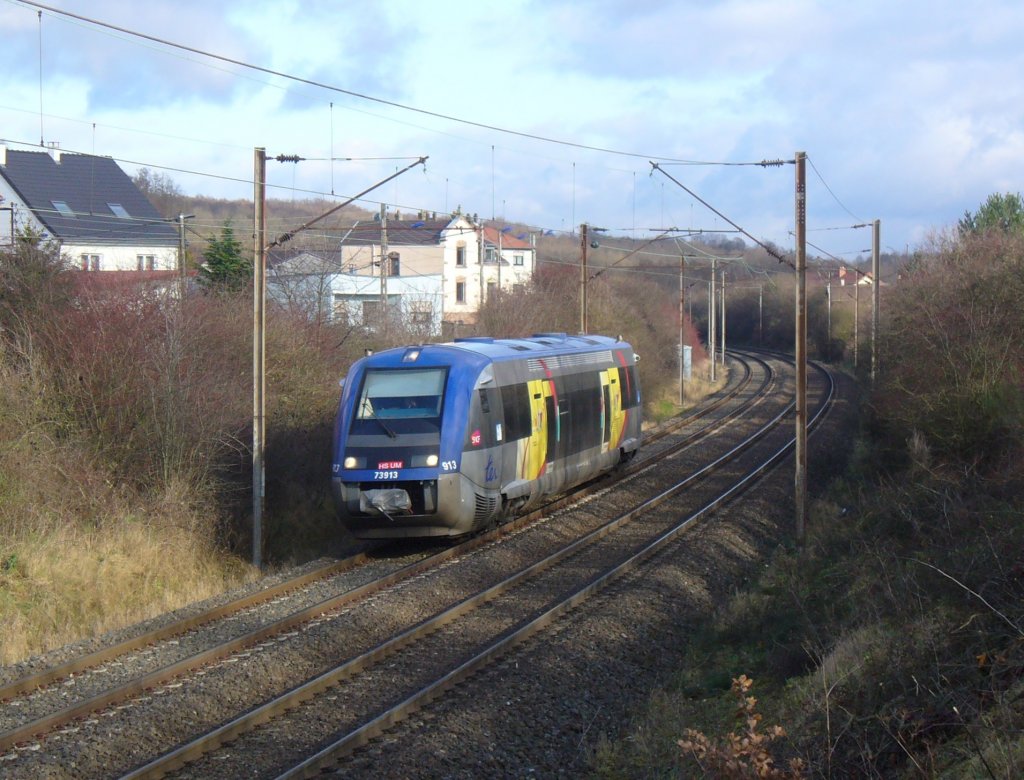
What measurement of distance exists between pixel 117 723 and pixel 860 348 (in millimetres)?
36642

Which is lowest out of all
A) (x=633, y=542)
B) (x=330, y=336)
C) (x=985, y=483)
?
(x=633, y=542)

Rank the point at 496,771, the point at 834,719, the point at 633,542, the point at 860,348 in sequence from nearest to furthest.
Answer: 1. the point at 834,719
2. the point at 496,771
3. the point at 633,542
4. the point at 860,348

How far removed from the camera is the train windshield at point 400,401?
14547 mm

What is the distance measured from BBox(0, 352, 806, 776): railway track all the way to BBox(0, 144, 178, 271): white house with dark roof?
1219 inches

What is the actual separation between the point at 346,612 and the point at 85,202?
4501cm

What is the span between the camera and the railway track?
25.8ft

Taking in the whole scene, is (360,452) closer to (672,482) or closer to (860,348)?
(672,482)

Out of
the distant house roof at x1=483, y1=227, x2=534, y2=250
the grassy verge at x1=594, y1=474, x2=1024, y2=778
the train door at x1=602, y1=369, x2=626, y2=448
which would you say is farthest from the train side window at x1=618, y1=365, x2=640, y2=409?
the distant house roof at x1=483, y1=227, x2=534, y2=250

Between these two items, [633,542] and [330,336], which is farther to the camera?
[330,336]

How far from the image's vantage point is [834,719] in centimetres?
695

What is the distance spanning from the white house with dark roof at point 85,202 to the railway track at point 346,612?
102 ft

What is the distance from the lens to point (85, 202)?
51031 millimetres

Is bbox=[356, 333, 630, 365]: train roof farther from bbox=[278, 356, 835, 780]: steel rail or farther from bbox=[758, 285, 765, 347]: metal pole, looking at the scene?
bbox=[758, 285, 765, 347]: metal pole

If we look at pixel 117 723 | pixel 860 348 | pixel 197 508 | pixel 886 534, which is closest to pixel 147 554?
pixel 197 508
